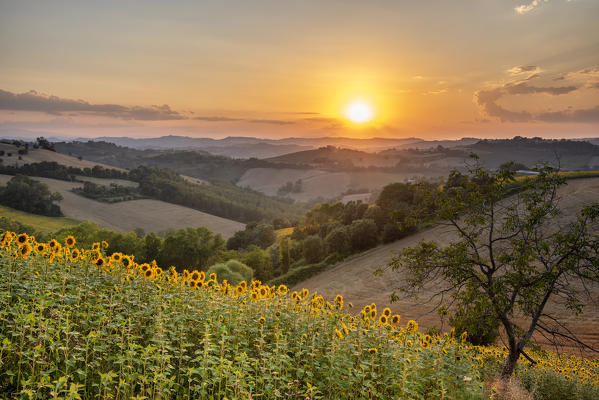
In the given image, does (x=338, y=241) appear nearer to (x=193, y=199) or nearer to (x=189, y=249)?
(x=189, y=249)

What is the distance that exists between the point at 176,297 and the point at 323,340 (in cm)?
273

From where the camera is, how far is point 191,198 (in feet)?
387

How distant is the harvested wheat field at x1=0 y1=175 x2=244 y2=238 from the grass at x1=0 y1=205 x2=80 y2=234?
3.85 meters

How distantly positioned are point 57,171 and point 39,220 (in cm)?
4087

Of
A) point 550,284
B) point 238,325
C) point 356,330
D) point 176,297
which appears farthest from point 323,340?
point 550,284

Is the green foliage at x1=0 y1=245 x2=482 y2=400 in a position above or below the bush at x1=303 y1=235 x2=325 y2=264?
above

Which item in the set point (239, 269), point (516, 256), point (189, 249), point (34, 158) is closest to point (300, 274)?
point (239, 269)

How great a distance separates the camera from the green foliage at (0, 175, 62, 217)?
7488 cm

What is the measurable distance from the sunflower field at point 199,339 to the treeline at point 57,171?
110 metres

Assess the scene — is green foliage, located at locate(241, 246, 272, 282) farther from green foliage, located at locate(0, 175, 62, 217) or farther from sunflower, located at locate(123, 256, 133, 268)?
green foliage, located at locate(0, 175, 62, 217)

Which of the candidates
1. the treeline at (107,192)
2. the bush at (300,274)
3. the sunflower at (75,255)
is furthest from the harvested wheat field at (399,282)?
the treeline at (107,192)

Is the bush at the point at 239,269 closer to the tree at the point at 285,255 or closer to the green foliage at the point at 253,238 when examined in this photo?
the tree at the point at 285,255

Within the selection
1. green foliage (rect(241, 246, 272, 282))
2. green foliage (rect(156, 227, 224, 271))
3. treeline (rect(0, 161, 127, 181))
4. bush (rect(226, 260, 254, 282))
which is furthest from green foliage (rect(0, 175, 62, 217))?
bush (rect(226, 260, 254, 282))

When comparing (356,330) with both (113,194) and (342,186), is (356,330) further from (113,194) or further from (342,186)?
(342,186)
